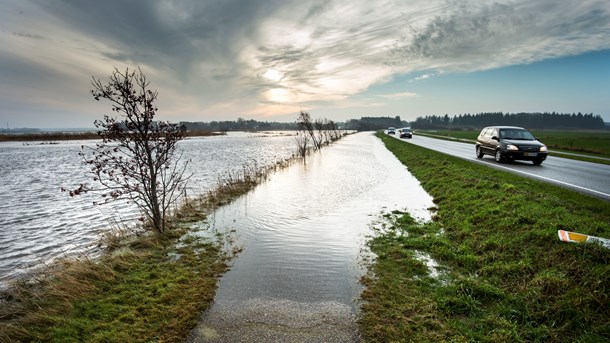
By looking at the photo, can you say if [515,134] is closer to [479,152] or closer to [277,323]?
[479,152]

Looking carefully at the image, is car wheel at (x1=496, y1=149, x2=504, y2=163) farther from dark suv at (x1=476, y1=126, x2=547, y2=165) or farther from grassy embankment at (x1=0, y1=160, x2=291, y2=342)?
grassy embankment at (x1=0, y1=160, x2=291, y2=342)

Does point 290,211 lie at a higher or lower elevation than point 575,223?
lower

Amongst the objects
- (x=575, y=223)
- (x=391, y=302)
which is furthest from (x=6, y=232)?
(x=575, y=223)

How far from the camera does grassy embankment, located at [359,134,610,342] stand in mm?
4184

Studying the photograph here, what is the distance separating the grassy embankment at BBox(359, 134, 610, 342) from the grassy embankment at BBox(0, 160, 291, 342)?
313 centimetres

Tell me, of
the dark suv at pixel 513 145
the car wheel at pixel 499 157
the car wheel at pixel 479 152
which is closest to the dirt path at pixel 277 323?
the dark suv at pixel 513 145

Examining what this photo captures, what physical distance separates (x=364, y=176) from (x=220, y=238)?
12622 millimetres

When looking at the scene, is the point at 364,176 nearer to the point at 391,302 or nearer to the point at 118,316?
the point at 391,302

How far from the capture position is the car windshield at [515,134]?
706 inches

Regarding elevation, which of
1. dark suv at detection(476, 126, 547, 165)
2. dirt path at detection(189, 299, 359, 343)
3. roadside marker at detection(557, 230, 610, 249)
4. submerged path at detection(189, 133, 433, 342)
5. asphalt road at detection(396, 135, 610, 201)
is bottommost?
submerged path at detection(189, 133, 433, 342)

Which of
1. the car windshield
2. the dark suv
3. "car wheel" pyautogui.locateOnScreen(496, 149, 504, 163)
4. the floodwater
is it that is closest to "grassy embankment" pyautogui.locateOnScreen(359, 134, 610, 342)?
the floodwater

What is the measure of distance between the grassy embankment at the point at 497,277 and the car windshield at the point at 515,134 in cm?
1004

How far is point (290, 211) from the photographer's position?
11.7 meters

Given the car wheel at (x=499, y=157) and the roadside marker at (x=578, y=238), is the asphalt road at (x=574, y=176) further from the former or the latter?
the roadside marker at (x=578, y=238)
